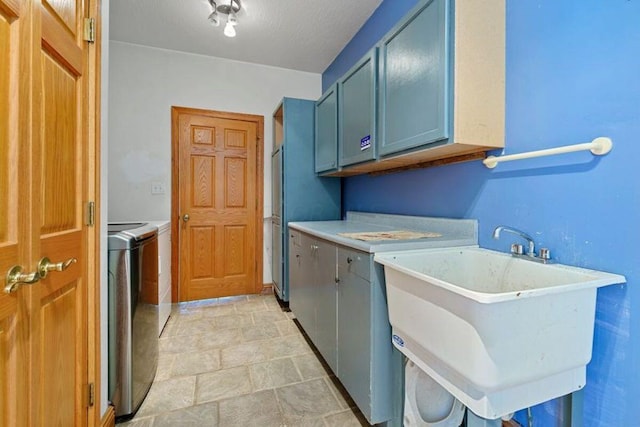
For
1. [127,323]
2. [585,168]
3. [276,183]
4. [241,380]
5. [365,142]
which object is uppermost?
[365,142]

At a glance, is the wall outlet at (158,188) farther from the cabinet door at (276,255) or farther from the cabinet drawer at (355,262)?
the cabinet drawer at (355,262)

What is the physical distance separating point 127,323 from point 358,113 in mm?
1909

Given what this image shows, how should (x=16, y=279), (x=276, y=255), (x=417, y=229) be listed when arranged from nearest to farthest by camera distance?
(x=16, y=279) < (x=417, y=229) < (x=276, y=255)

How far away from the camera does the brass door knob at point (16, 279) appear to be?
79 centimetres

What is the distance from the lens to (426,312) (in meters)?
1.01

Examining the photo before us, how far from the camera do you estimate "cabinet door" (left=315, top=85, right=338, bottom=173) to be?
249 centimetres

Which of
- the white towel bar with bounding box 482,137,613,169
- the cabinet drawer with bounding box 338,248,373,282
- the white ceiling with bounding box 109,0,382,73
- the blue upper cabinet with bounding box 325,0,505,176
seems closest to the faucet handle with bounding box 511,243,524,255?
the white towel bar with bounding box 482,137,613,169

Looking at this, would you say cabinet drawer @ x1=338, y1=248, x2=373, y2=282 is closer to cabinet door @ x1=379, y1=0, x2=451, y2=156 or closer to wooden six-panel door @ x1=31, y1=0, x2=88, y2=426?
cabinet door @ x1=379, y1=0, x2=451, y2=156

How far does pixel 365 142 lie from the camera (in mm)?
2023

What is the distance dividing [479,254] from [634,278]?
53 cm

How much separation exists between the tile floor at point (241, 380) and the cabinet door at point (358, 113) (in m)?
1.49

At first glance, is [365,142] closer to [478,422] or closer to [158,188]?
[478,422]

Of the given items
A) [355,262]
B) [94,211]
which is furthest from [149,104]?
[355,262]

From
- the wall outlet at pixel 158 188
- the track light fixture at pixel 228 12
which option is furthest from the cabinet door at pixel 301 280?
the track light fixture at pixel 228 12
